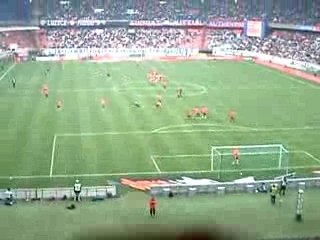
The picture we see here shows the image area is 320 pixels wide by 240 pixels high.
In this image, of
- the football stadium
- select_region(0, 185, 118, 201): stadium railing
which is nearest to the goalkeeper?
the football stadium

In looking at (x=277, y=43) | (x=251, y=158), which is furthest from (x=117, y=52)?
(x=251, y=158)

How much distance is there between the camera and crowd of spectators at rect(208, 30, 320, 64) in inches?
3531

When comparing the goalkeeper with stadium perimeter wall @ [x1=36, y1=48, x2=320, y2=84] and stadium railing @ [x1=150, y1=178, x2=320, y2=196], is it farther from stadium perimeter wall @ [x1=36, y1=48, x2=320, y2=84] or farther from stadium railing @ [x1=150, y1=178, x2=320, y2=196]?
stadium perimeter wall @ [x1=36, y1=48, x2=320, y2=84]

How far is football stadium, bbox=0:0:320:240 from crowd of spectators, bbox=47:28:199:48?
2.12 ft

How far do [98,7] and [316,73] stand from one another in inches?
2242

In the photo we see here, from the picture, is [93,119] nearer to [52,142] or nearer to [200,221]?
[52,142]

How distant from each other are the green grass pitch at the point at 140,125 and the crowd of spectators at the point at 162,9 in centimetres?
4180

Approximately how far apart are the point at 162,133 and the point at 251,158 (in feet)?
28.5

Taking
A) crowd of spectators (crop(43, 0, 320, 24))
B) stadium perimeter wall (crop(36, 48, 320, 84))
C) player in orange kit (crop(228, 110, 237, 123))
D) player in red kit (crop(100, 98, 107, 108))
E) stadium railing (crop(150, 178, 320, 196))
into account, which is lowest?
stadium perimeter wall (crop(36, 48, 320, 84))

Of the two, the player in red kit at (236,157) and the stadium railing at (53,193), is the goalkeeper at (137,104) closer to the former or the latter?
the player in red kit at (236,157)

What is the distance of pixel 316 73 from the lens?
73750 mm

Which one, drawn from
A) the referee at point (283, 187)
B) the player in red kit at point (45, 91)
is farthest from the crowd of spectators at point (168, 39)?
the referee at point (283, 187)

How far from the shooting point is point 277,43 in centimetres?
9931

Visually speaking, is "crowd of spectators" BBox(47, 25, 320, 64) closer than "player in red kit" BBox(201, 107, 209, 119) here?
No
